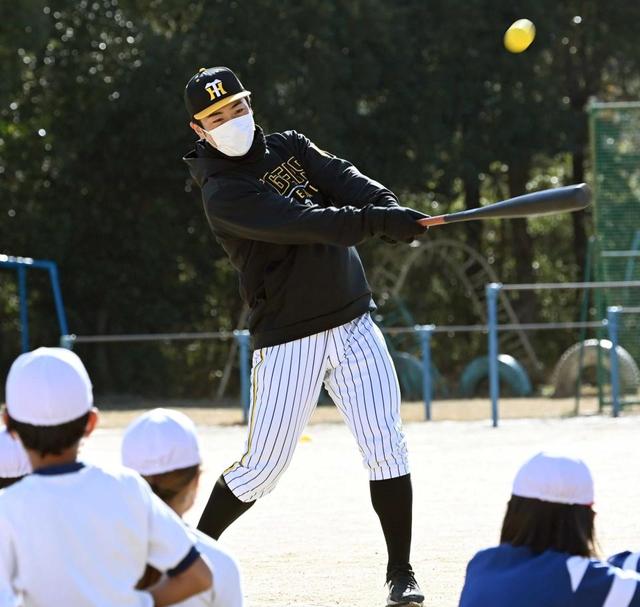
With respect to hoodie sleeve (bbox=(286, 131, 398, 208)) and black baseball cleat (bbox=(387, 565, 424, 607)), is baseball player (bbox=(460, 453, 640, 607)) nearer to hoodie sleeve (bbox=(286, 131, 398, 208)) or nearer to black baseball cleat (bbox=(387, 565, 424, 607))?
black baseball cleat (bbox=(387, 565, 424, 607))

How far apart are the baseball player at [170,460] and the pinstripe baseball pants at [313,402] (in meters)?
1.90

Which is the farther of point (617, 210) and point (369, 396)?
point (617, 210)

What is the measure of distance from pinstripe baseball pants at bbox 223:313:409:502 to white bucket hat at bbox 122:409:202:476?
6.46 ft

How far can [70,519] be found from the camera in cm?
320

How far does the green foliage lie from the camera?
2519 centimetres

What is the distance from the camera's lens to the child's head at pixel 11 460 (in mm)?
4703

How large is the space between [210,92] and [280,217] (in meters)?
0.59

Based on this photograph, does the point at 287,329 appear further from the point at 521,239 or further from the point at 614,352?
the point at 521,239

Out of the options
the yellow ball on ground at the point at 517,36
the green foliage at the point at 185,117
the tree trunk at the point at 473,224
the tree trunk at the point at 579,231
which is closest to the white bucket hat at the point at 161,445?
the yellow ball on ground at the point at 517,36

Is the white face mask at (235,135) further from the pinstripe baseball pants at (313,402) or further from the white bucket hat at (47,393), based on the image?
the white bucket hat at (47,393)

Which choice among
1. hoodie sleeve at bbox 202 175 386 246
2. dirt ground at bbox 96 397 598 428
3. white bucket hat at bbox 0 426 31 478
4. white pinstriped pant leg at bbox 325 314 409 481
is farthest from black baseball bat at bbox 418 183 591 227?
dirt ground at bbox 96 397 598 428

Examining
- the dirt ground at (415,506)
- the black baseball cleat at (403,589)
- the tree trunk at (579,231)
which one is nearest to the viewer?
the black baseball cleat at (403,589)

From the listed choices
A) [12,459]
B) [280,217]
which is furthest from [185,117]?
[12,459]

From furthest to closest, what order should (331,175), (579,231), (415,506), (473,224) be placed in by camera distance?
1. (579,231)
2. (473,224)
3. (415,506)
4. (331,175)
